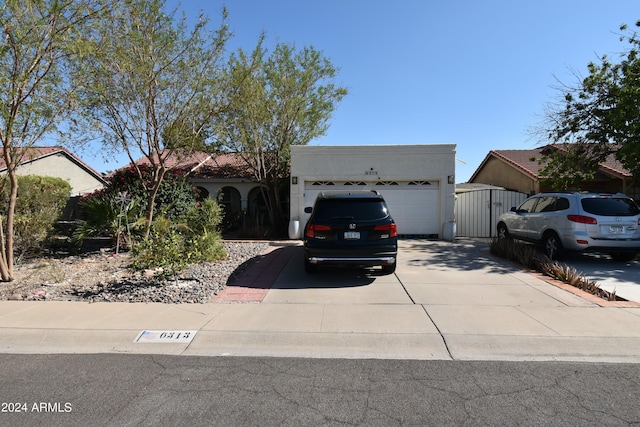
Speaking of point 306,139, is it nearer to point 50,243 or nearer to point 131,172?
point 131,172

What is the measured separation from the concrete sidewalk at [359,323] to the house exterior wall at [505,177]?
510 inches

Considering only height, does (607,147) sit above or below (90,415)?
above

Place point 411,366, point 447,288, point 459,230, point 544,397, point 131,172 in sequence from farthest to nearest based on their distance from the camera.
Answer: point 459,230
point 131,172
point 447,288
point 411,366
point 544,397

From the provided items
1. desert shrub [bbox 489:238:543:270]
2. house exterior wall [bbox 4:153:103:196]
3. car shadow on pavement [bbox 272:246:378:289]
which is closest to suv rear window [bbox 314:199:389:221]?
car shadow on pavement [bbox 272:246:378:289]

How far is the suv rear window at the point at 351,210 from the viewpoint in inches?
306

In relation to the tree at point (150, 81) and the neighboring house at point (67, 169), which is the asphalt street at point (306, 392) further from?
the neighboring house at point (67, 169)

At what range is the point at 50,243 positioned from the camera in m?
11.1

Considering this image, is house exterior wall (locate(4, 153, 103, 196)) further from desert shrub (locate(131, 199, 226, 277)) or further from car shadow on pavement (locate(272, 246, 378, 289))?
car shadow on pavement (locate(272, 246, 378, 289))

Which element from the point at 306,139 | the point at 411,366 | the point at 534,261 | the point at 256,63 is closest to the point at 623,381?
the point at 411,366

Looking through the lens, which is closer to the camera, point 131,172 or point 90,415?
point 90,415

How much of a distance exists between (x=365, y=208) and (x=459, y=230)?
10012mm

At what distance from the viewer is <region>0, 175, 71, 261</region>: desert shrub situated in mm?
9898

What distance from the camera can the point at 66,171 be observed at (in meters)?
23.6

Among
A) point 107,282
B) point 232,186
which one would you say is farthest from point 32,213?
point 232,186
